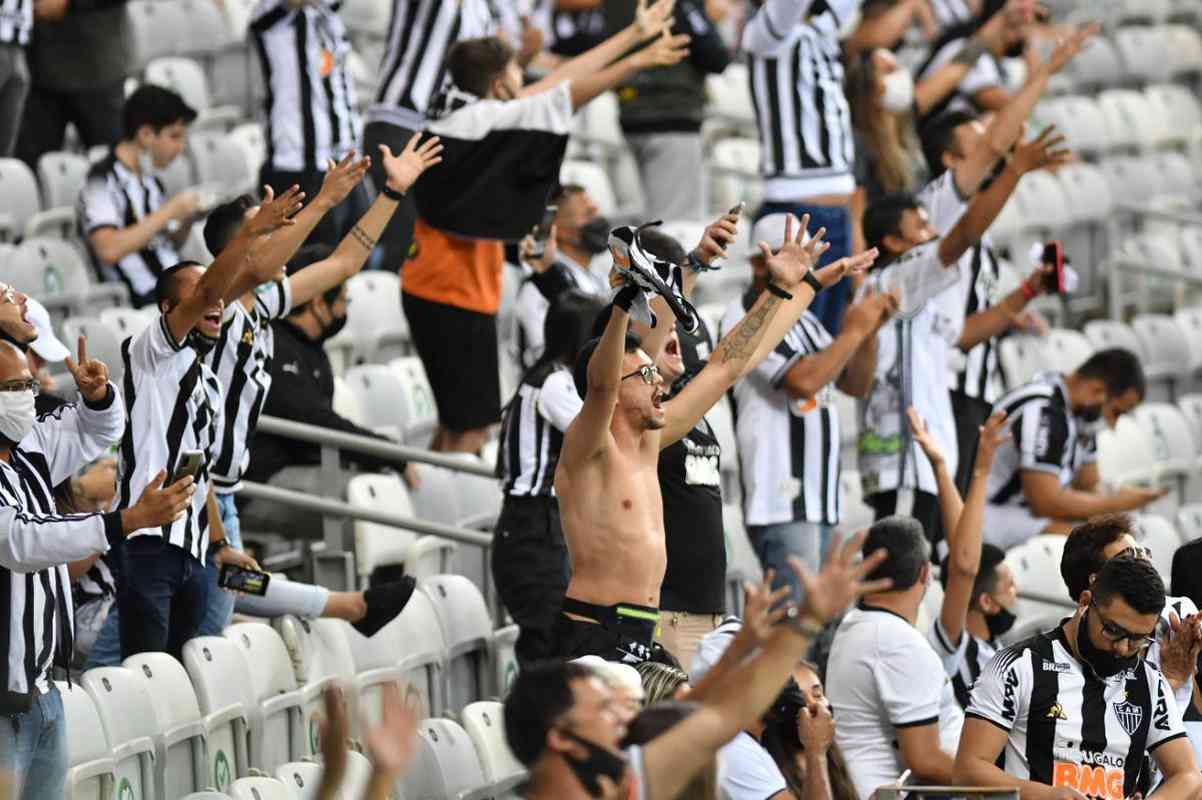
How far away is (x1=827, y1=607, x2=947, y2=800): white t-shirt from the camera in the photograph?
→ 6.38 m

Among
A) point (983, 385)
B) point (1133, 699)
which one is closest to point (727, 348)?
point (1133, 699)

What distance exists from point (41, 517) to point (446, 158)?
11.0ft

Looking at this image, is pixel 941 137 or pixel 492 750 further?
pixel 941 137

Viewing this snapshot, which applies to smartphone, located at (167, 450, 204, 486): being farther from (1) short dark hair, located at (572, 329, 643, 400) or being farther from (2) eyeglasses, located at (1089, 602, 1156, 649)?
(2) eyeglasses, located at (1089, 602, 1156, 649)

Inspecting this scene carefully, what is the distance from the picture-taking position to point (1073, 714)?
19.6ft

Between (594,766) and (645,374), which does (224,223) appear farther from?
(594,766)

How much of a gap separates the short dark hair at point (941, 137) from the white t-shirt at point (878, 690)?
3.46 metres

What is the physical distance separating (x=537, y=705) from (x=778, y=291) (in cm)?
210

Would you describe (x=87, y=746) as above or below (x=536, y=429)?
below

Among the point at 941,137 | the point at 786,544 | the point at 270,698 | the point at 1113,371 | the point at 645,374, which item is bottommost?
the point at 270,698

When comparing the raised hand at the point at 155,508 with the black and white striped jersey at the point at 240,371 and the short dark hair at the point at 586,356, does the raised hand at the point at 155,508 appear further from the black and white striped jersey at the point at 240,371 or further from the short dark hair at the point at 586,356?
the black and white striped jersey at the point at 240,371

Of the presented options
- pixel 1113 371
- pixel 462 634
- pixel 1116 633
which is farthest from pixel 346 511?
pixel 1113 371

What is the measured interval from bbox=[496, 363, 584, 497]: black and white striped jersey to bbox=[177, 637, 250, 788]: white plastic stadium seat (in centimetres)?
113

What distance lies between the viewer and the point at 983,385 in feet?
29.9
